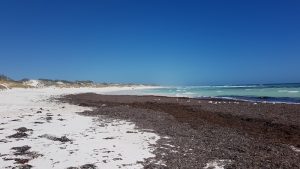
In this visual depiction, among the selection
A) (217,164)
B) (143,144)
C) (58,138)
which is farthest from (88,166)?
(58,138)

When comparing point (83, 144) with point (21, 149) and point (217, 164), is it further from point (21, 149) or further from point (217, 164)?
point (217, 164)

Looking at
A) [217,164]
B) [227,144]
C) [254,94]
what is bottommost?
[217,164]

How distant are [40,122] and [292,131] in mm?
12242


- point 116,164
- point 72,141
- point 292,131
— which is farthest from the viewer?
point 292,131

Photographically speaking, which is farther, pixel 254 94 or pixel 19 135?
pixel 254 94

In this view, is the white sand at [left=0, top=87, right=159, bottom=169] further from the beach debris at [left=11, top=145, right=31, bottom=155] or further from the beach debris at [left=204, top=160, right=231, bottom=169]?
the beach debris at [left=204, top=160, right=231, bottom=169]

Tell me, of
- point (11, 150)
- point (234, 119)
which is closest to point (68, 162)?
point (11, 150)

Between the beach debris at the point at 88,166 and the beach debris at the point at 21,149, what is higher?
the beach debris at the point at 21,149

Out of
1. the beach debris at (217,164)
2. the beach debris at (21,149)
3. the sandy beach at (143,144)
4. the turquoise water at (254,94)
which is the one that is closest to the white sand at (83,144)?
the sandy beach at (143,144)

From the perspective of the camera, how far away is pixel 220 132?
15.1 metres

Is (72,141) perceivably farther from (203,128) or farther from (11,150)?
(203,128)

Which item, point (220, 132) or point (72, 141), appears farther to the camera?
point (220, 132)

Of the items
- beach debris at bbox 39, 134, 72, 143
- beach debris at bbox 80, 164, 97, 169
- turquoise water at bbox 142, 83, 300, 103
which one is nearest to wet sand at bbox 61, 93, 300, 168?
beach debris at bbox 80, 164, 97, 169

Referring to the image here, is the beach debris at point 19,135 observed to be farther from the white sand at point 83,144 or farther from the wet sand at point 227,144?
the wet sand at point 227,144
